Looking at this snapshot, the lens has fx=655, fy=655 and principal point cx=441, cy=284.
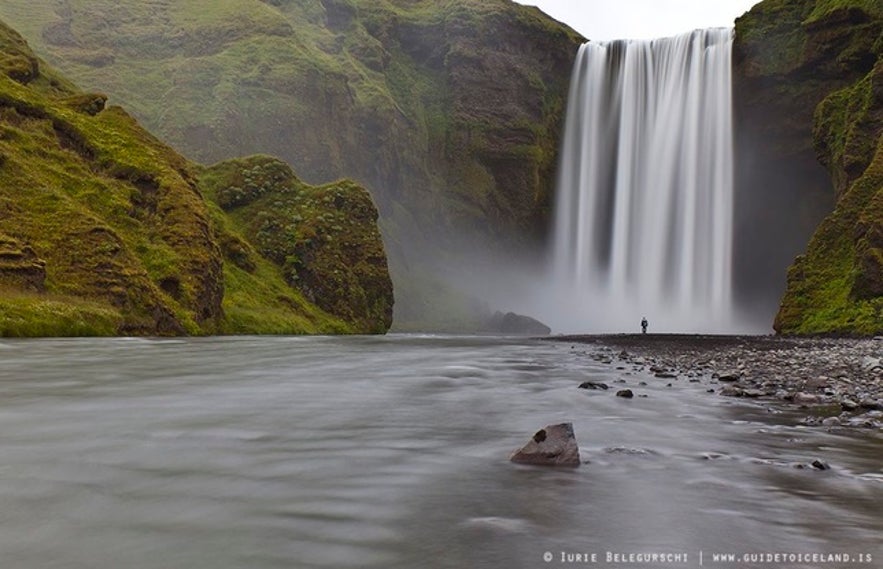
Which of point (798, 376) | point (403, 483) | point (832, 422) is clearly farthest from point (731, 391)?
point (403, 483)

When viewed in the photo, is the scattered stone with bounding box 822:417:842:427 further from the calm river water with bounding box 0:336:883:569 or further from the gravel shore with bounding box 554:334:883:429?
the calm river water with bounding box 0:336:883:569

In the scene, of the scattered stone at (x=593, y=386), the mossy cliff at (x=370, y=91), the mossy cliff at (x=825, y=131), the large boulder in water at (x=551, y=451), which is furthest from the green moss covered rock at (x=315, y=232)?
the large boulder in water at (x=551, y=451)

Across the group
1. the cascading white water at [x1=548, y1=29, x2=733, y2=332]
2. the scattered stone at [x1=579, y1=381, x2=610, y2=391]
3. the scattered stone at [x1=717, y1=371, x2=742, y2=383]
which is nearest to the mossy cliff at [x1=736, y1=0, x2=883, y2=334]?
the cascading white water at [x1=548, y1=29, x2=733, y2=332]

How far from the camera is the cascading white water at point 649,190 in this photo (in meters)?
81.9

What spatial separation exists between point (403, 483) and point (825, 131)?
70.0 m

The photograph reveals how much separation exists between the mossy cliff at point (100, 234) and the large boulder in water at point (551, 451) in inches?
955

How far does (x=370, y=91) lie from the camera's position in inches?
4277

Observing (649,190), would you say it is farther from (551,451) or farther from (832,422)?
(551,451)

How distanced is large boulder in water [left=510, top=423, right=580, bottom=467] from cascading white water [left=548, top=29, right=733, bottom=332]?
8084 cm

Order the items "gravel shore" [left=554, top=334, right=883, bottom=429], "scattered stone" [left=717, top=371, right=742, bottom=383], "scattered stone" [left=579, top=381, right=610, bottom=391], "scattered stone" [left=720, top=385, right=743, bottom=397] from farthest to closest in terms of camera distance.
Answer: "scattered stone" [left=717, top=371, right=742, bottom=383] < "scattered stone" [left=579, top=381, right=610, bottom=391] < "scattered stone" [left=720, top=385, right=743, bottom=397] < "gravel shore" [left=554, top=334, right=883, bottom=429]

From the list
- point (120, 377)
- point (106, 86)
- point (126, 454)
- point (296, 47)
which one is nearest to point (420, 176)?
point (296, 47)

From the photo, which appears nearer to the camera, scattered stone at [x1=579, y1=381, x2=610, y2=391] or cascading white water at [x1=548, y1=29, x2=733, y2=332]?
scattered stone at [x1=579, y1=381, x2=610, y2=391]

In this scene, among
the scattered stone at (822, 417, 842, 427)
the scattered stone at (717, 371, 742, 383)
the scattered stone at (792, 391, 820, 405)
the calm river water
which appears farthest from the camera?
the scattered stone at (717, 371, 742, 383)

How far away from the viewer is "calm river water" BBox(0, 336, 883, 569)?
425 cm
